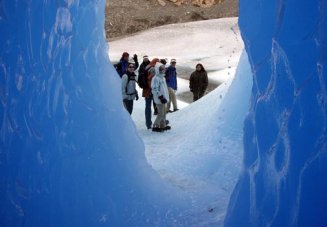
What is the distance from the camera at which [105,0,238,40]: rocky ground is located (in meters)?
24.5

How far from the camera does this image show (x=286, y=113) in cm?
365

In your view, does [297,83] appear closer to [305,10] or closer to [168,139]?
[305,10]

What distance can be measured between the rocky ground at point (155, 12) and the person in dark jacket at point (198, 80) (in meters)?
12.4

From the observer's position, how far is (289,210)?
11.8 feet

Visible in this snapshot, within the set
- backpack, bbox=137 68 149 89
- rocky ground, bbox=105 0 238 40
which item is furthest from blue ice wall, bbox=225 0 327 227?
rocky ground, bbox=105 0 238 40

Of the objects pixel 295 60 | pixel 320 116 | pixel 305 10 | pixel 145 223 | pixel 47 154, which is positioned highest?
pixel 305 10

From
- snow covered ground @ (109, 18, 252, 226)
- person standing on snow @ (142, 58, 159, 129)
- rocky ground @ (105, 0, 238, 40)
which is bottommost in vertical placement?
snow covered ground @ (109, 18, 252, 226)

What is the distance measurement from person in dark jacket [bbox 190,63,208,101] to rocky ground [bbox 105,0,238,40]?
487 inches

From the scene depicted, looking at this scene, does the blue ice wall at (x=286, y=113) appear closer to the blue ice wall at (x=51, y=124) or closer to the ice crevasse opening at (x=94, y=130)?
the ice crevasse opening at (x=94, y=130)

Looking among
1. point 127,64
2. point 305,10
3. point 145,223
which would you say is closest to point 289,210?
point 305,10

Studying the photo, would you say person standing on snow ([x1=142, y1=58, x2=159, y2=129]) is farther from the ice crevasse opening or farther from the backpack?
the ice crevasse opening

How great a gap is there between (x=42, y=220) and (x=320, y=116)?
3.11 meters

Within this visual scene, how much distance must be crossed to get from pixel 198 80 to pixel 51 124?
6.22 metres

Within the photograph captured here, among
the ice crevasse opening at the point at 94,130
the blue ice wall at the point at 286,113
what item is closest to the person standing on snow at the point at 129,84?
the ice crevasse opening at the point at 94,130
